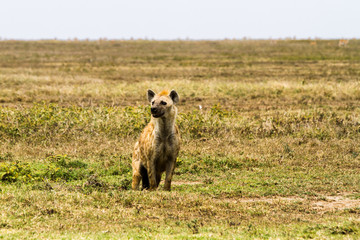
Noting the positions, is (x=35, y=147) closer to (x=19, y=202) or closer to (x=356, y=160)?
(x=19, y=202)

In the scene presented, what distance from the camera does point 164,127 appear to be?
8023 mm

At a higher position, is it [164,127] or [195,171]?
[164,127]

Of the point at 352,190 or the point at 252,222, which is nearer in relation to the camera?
the point at 252,222

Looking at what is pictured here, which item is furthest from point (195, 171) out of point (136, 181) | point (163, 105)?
point (163, 105)

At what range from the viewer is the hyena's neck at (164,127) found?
8.00 meters

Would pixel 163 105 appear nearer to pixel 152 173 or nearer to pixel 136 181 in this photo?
pixel 152 173

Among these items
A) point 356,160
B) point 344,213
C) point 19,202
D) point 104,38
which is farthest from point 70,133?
point 104,38

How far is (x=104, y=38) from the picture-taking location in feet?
317

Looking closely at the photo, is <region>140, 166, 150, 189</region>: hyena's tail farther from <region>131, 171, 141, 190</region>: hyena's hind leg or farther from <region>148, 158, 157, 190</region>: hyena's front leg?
<region>148, 158, 157, 190</region>: hyena's front leg

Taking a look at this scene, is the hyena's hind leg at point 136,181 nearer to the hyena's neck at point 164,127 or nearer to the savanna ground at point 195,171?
the savanna ground at point 195,171

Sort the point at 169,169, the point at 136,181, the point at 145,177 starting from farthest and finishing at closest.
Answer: the point at 145,177
the point at 136,181
the point at 169,169

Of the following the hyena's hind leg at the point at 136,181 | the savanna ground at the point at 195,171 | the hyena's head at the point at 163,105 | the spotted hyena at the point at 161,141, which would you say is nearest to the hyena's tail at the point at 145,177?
the hyena's hind leg at the point at 136,181

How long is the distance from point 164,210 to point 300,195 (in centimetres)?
267

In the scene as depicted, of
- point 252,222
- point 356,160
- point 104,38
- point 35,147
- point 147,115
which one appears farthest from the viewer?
point 104,38
